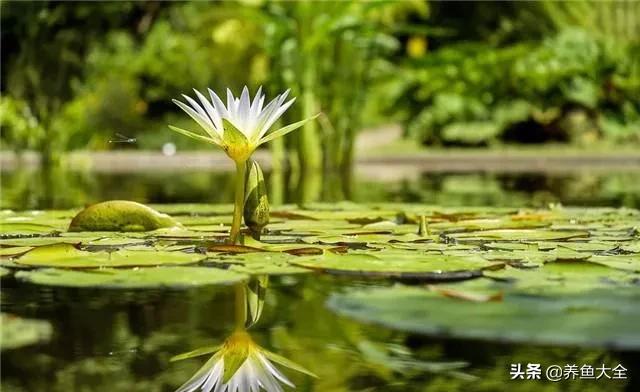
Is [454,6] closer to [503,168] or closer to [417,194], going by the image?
[503,168]

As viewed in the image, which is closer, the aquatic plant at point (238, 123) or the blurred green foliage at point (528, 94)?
the aquatic plant at point (238, 123)

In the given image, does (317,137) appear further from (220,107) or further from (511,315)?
(511,315)

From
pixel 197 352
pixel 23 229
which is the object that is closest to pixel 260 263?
pixel 197 352

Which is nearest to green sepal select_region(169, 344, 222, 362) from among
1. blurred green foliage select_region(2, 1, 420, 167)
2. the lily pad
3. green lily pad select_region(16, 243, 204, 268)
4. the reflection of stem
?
the reflection of stem

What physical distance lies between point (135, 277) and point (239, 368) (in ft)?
2.97

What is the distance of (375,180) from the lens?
8.74 meters

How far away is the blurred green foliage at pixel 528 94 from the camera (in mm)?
13148

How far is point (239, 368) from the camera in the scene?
1.84m

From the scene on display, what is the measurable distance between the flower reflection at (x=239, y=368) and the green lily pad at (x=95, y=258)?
0.73 m


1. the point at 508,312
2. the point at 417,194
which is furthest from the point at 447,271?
the point at 417,194

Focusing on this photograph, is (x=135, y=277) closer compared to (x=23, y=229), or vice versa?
(x=135, y=277)

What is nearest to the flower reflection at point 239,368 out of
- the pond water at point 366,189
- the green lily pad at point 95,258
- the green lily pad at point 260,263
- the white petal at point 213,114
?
the green lily pad at point 260,263

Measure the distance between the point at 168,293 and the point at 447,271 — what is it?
66 cm

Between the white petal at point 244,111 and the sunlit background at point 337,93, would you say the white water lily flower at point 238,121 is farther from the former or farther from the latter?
the sunlit background at point 337,93
